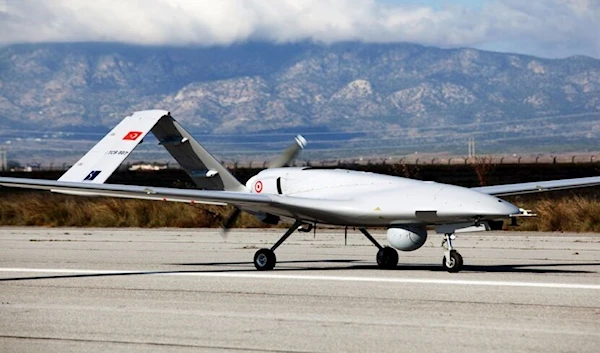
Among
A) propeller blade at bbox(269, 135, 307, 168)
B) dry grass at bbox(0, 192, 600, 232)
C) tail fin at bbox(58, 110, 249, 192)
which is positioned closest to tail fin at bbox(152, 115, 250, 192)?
tail fin at bbox(58, 110, 249, 192)

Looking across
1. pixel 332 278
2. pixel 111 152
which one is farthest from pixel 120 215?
pixel 332 278

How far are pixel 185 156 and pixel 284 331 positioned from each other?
33.4 feet

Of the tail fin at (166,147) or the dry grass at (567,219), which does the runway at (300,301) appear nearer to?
the tail fin at (166,147)

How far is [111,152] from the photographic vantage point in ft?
75.8

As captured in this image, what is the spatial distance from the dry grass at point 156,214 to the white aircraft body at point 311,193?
44.6ft

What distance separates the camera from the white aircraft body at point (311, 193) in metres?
19.2

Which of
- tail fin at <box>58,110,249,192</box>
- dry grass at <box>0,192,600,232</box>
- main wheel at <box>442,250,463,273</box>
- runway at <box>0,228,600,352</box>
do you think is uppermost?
dry grass at <box>0,192,600,232</box>

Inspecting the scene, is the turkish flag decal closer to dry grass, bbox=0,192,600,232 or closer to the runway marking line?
the runway marking line

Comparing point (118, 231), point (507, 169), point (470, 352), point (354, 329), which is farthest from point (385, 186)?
point (507, 169)

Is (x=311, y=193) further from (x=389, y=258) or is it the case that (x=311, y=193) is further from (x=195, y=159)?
(x=195, y=159)

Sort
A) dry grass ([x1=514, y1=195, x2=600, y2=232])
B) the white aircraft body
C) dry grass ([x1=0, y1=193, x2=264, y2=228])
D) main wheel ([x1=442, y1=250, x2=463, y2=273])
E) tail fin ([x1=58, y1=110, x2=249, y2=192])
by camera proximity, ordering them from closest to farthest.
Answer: the white aircraft body, main wheel ([x1=442, y1=250, x2=463, y2=273]), tail fin ([x1=58, y1=110, x2=249, y2=192]), dry grass ([x1=514, y1=195, x2=600, y2=232]), dry grass ([x1=0, y1=193, x2=264, y2=228])

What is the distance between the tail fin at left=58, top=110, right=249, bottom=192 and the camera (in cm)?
2266

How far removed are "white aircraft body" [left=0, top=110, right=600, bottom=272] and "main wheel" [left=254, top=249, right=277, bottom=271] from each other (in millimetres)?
17

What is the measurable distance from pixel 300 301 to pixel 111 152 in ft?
27.5
